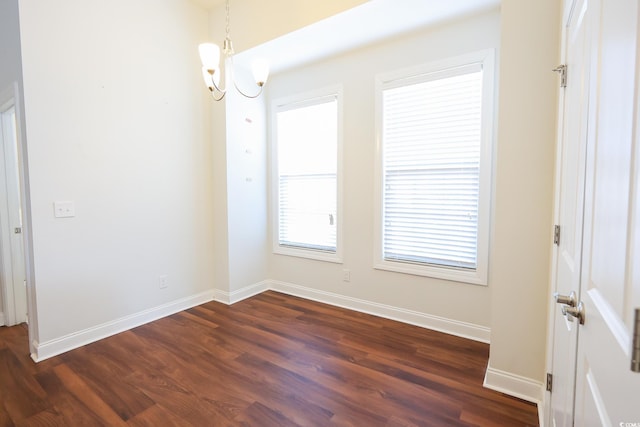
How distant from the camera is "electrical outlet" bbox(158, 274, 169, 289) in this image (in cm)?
316

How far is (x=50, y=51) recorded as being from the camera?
2.34m

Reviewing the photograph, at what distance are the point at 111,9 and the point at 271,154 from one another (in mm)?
2023

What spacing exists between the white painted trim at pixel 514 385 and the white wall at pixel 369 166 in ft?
2.35

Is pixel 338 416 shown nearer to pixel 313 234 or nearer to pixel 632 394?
pixel 632 394

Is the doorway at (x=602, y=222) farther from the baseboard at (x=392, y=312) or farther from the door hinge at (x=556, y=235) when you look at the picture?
the baseboard at (x=392, y=312)

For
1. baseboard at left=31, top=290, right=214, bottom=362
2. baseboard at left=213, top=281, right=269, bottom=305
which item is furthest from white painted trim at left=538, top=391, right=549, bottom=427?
baseboard at left=31, top=290, right=214, bottom=362

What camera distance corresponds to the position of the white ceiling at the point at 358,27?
2.37 metres

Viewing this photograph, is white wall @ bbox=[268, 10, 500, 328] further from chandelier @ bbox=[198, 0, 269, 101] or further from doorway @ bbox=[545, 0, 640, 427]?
doorway @ bbox=[545, 0, 640, 427]

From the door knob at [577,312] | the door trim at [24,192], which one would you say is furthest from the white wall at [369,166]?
the door trim at [24,192]

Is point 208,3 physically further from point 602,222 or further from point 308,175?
point 602,222

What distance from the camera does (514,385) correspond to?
1.90 meters

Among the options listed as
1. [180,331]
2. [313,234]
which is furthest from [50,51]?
[313,234]

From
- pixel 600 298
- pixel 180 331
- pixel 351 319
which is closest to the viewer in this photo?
pixel 600 298

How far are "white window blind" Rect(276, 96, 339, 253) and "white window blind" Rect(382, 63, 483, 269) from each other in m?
0.67
